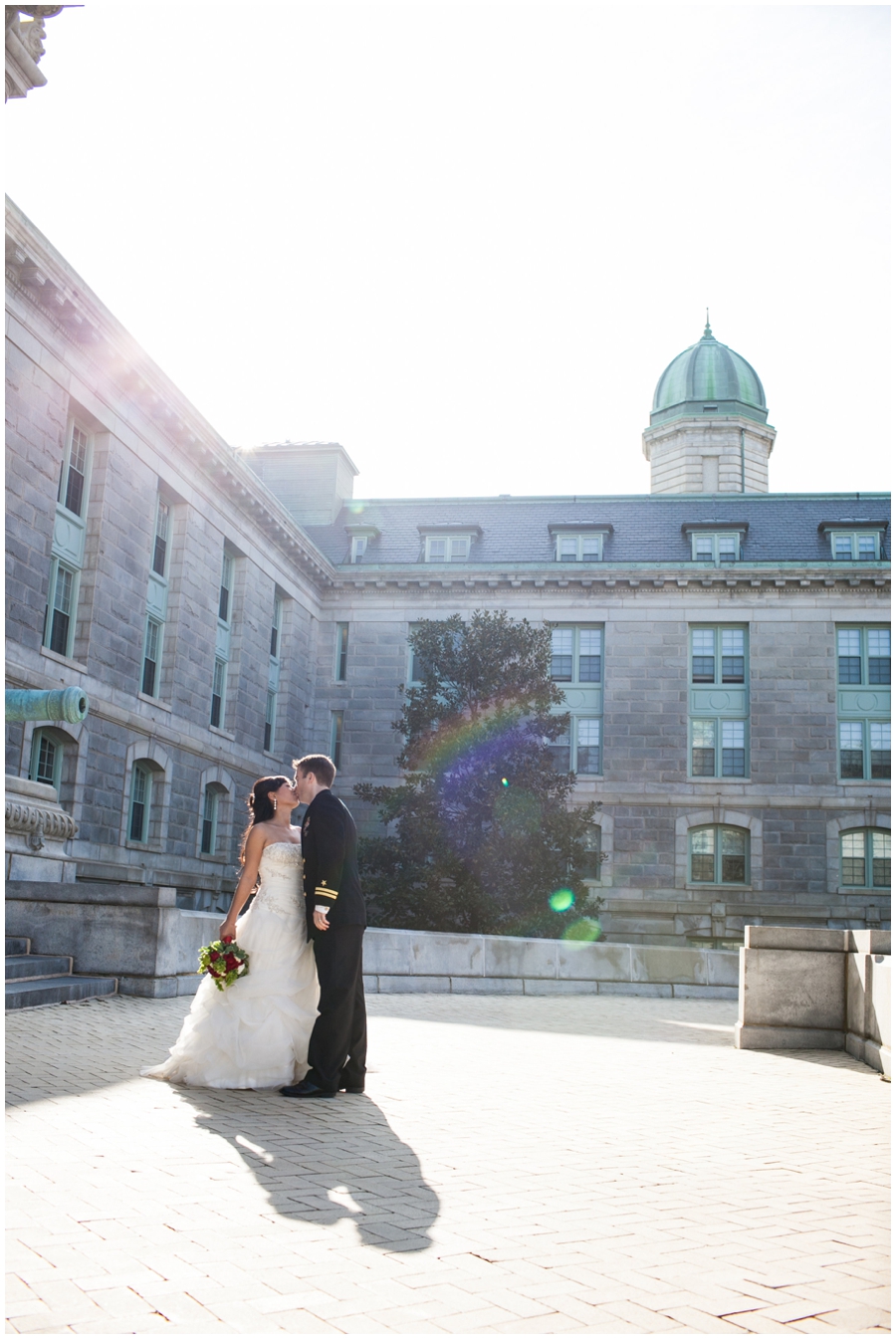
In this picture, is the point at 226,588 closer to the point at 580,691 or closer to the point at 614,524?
the point at 580,691

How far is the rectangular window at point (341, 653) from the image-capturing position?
4006 cm

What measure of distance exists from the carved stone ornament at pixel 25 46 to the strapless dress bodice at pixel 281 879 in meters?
8.55

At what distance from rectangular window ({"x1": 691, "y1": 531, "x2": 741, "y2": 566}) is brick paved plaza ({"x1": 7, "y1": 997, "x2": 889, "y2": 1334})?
103ft

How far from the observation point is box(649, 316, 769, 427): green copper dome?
175ft

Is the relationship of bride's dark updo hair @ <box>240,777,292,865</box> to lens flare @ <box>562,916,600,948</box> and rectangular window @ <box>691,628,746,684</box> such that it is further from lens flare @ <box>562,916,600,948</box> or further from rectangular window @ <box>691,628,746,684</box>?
rectangular window @ <box>691,628,746,684</box>

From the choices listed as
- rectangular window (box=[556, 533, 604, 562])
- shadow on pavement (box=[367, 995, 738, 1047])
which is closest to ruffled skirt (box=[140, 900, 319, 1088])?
shadow on pavement (box=[367, 995, 738, 1047])

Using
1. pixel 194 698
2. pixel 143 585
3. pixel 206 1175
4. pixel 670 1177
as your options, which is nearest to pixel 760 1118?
pixel 670 1177

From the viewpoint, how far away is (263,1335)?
3123mm

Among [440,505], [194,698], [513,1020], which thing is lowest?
[513,1020]

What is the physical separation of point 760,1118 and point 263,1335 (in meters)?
4.77

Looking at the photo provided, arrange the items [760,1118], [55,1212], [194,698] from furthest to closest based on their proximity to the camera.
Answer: [194,698], [760,1118], [55,1212]

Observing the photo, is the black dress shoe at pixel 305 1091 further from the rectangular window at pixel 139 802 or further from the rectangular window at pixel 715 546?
the rectangular window at pixel 715 546

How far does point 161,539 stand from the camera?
29078mm

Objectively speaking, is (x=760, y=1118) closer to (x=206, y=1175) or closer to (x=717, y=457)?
(x=206, y=1175)
